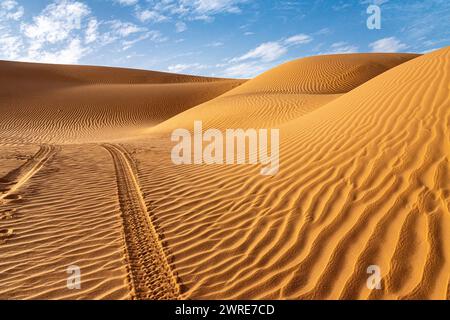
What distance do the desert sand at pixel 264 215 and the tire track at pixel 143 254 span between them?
0.05 feet

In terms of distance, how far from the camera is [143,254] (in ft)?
11.9

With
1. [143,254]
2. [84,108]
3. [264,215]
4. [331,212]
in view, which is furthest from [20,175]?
[84,108]

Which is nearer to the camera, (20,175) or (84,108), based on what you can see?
(20,175)

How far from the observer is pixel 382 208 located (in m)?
3.84

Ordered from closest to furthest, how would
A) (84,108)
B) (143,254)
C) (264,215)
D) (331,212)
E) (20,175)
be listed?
1. (143,254)
2. (331,212)
3. (264,215)
4. (20,175)
5. (84,108)

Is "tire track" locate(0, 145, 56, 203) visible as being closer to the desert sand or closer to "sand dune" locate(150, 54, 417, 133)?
the desert sand

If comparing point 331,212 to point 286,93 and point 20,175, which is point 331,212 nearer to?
point 20,175

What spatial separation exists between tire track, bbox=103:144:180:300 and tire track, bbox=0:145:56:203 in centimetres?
184

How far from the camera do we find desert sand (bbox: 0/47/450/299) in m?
3.06

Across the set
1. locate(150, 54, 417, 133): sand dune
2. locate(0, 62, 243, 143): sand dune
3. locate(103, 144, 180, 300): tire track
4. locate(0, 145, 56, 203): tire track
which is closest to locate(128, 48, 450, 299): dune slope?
locate(103, 144, 180, 300): tire track

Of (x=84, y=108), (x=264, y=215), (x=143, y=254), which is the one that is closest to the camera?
(x=143, y=254)

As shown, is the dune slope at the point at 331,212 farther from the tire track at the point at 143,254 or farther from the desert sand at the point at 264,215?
the tire track at the point at 143,254

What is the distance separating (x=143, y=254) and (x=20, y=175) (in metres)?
4.48
